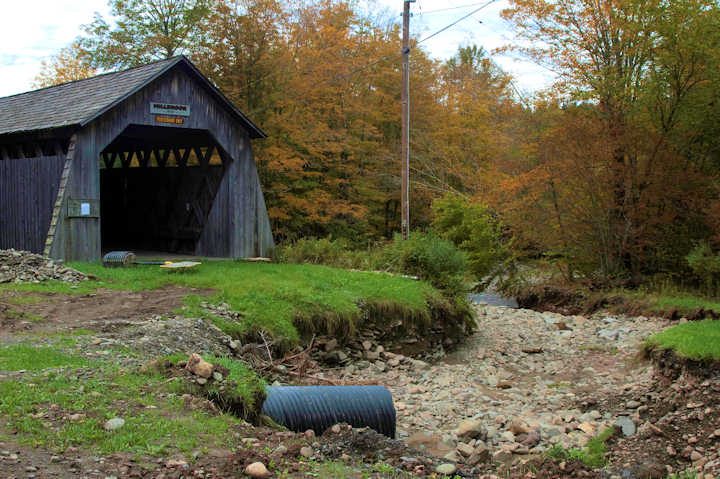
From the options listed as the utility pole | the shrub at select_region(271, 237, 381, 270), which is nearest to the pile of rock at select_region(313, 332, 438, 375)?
the shrub at select_region(271, 237, 381, 270)

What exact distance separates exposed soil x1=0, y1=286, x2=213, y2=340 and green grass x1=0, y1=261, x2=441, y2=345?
1.25 ft

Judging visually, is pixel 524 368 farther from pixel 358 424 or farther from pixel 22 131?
pixel 22 131

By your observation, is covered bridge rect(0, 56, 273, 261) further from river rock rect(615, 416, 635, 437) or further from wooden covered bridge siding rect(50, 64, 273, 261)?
river rock rect(615, 416, 635, 437)

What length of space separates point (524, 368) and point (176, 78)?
10.4 metres

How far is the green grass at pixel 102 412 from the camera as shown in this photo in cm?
479

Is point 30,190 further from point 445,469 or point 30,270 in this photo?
point 445,469

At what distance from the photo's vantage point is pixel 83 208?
1419 cm

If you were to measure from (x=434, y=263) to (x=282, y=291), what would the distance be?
4.27 metres

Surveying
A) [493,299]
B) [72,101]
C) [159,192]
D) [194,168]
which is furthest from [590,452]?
[159,192]

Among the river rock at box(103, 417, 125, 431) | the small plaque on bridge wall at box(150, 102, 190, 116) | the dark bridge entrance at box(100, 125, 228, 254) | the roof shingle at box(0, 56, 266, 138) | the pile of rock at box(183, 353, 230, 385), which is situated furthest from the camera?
the dark bridge entrance at box(100, 125, 228, 254)

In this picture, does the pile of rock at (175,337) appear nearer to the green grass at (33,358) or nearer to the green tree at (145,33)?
the green grass at (33,358)

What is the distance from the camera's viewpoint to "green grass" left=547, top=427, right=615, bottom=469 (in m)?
6.75

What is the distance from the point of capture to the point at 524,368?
12.1 meters

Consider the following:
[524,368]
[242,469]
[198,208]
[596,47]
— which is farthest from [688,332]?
[198,208]
